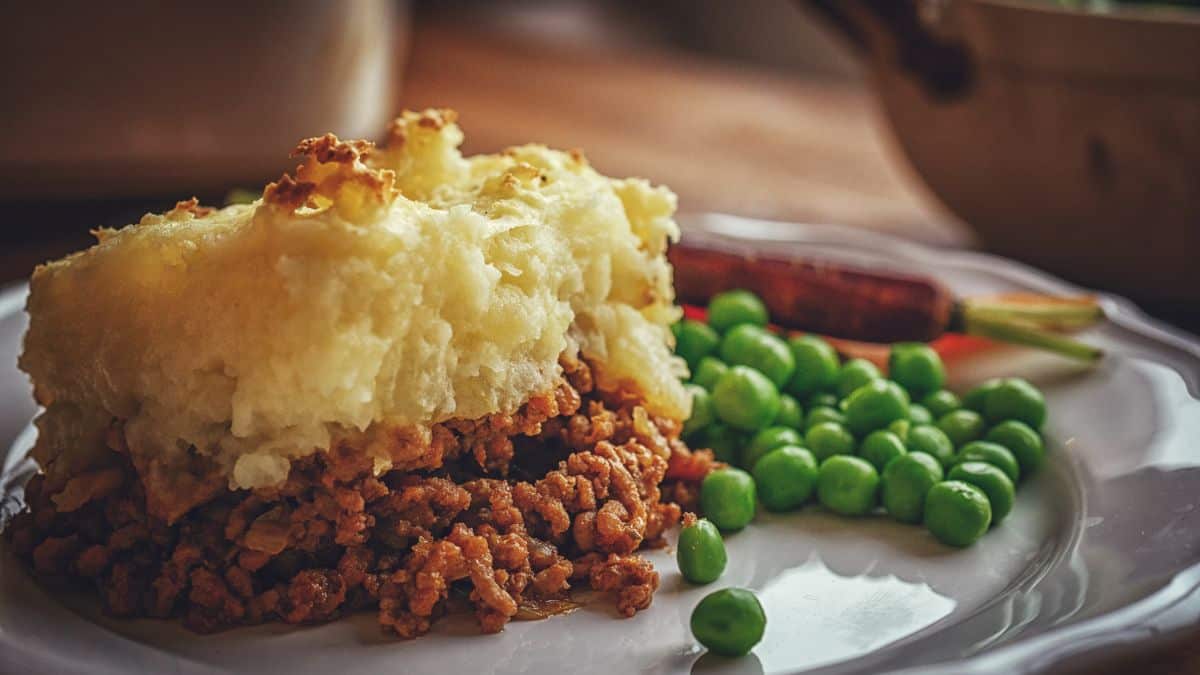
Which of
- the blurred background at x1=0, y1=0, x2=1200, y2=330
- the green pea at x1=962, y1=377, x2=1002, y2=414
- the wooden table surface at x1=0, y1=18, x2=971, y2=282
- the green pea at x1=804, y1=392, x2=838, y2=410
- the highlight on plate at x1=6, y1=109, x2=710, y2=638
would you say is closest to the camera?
the highlight on plate at x1=6, y1=109, x2=710, y2=638

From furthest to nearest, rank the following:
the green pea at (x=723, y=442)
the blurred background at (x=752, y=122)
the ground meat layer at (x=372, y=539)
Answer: the blurred background at (x=752, y=122) → the green pea at (x=723, y=442) → the ground meat layer at (x=372, y=539)

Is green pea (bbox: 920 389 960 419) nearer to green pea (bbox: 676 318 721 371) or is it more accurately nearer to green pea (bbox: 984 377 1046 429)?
green pea (bbox: 984 377 1046 429)

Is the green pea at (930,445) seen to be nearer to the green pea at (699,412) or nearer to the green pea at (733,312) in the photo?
the green pea at (699,412)

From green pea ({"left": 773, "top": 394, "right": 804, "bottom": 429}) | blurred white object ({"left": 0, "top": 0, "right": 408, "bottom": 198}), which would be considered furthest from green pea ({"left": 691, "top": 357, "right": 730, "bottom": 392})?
blurred white object ({"left": 0, "top": 0, "right": 408, "bottom": 198})

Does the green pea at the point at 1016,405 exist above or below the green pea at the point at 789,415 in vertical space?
above

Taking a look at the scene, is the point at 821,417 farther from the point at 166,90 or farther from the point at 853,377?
the point at 166,90

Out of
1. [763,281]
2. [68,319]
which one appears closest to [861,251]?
[763,281]

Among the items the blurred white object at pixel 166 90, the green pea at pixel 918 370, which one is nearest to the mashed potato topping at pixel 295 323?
the green pea at pixel 918 370
